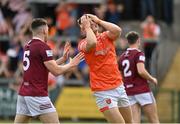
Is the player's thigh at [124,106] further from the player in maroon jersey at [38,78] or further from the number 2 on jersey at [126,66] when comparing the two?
the number 2 on jersey at [126,66]

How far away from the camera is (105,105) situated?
41.7 ft

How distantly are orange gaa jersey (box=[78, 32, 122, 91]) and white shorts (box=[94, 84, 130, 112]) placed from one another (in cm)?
9

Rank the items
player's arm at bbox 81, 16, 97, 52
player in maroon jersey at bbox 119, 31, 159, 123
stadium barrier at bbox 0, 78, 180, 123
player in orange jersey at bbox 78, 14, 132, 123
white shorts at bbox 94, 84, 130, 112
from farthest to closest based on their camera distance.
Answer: stadium barrier at bbox 0, 78, 180, 123
player in maroon jersey at bbox 119, 31, 159, 123
white shorts at bbox 94, 84, 130, 112
player in orange jersey at bbox 78, 14, 132, 123
player's arm at bbox 81, 16, 97, 52

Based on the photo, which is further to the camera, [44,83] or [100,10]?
[100,10]

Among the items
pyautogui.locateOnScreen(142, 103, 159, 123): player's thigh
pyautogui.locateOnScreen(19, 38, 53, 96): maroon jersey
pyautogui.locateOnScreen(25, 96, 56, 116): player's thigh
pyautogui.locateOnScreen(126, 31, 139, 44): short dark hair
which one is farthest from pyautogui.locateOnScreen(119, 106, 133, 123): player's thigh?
pyautogui.locateOnScreen(126, 31, 139, 44): short dark hair

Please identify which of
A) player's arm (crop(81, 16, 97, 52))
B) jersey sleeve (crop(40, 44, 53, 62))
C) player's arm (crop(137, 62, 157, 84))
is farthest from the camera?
player's arm (crop(137, 62, 157, 84))

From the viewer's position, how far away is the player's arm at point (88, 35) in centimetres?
1229

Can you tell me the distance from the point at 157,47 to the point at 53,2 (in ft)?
14.0

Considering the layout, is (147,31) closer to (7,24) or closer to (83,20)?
(7,24)

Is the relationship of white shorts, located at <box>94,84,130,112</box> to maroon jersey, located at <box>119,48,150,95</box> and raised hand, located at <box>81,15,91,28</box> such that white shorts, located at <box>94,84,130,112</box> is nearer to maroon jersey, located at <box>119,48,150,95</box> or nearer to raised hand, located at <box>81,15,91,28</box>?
raised hand, located at <box>81,15,91,28</box>

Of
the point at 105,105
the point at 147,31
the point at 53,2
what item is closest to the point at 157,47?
the point at 147,31

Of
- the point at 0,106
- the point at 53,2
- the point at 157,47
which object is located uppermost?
the point at 53,2

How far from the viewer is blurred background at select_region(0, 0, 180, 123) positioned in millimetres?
23281

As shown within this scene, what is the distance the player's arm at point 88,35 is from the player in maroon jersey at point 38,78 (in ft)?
1.38
